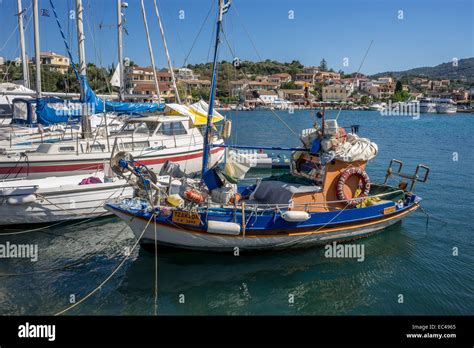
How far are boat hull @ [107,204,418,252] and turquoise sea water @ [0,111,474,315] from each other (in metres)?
0.35

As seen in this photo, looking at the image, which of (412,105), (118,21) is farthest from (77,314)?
(412,105)

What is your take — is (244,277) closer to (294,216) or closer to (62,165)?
(294,216)

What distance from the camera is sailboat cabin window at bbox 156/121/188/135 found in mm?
22163

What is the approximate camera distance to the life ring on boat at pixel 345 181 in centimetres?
1331

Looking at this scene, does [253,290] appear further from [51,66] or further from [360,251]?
[51,66]

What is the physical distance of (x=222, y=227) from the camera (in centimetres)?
1180

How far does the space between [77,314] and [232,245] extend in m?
4.58

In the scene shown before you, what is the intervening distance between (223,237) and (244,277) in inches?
51.0

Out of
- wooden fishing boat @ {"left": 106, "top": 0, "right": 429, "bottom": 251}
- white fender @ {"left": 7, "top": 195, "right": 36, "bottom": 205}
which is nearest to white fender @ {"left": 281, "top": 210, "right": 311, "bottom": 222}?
wooden fishing boat @ {"left": 106, "top": 0, "right": 429, "bottom": 251}

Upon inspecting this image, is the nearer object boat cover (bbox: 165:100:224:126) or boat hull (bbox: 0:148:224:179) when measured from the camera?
boat hull (bbox: 0:148:224:179)

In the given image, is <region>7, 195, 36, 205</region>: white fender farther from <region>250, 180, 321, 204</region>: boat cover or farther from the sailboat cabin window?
the sailboat cabin window

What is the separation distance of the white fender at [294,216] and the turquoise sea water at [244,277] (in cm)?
142

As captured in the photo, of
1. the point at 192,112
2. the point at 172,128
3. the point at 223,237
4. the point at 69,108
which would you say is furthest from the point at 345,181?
the point at 69,108

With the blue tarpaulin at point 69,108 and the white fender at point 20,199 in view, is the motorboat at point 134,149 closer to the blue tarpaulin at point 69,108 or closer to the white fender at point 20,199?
the blue tarpaulin at point 69,108
